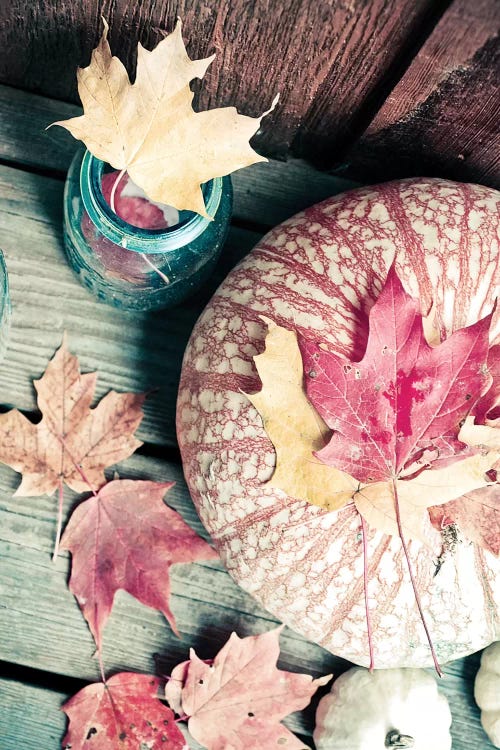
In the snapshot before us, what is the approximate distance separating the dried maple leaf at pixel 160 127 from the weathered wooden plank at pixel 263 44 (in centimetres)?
6

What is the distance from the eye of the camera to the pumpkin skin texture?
0.72 meters

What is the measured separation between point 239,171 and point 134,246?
11.5 inches

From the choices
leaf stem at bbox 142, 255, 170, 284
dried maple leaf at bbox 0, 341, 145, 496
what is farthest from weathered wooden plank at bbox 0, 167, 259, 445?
leaf stem at bbox 142, 255, 170, 284

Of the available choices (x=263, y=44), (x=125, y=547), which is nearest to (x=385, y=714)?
(x=125, y=547)

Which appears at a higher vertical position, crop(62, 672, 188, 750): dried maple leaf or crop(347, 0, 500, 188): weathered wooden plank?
crop(347, 0, 500, 188): weathered wooden plank

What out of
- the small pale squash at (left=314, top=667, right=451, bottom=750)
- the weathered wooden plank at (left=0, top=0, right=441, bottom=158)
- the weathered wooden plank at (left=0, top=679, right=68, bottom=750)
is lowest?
the weathered wooden plank at (left=0, top=679, right=68, bottom=750)

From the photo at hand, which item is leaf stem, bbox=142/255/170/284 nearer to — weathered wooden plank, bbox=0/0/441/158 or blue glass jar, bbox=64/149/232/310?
blue glass jar, bbox=64/149/232/310

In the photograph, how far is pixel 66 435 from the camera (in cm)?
92

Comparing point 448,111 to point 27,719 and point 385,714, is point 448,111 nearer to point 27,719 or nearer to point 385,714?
point 385,714

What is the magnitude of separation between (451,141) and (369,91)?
0.12 metres

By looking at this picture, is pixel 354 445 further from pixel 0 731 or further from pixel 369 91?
pixel 0 731

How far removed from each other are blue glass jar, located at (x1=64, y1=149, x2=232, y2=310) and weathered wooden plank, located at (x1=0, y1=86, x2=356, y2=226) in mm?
118

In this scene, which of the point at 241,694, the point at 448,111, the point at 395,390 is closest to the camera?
the point at 395,390

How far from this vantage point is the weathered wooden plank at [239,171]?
956 millimetres
